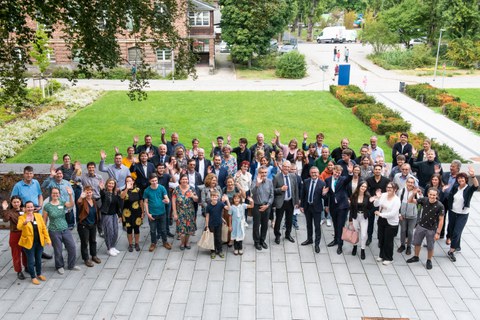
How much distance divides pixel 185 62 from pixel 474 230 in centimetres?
809

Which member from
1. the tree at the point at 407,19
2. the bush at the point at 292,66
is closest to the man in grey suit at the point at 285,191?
the bush at the point at 292,66

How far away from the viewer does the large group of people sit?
9656mm

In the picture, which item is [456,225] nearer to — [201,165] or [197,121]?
[201,165]

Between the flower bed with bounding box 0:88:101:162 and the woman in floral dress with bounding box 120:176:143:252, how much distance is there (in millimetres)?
8901

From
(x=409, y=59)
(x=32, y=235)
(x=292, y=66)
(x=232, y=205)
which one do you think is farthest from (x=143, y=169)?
(x=409, y=59)

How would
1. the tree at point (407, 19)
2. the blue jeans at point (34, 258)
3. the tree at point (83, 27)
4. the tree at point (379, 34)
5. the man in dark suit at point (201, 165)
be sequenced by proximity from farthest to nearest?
the tree at point (407, 19) < the tree at point (379, 34) < the man in dark suit at point (201, 165) < the tree at point (83, 27) < the blue jeans at point (34, 258)

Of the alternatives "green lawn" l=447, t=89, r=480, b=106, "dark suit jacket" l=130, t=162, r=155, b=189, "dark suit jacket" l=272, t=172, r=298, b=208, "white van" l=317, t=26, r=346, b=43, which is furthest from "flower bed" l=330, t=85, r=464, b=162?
"white van" l=317, t=26, r=346, b=43

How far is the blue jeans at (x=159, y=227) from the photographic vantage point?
10633 mm

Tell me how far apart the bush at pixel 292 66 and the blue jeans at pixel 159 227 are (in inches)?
1130

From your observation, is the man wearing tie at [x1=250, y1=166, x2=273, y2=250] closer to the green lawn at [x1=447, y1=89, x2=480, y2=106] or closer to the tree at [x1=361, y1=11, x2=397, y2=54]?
the green lawn at [x1=447, y1=89, x2=480, y2=106]

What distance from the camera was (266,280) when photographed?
378 inches

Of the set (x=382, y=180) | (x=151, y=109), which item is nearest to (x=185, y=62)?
(x=382, y=180)

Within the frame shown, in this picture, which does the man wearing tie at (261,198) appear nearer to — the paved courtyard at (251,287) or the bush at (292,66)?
the paved courtyard at (251,287)

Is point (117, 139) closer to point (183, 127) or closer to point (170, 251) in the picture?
point (183, 127)
